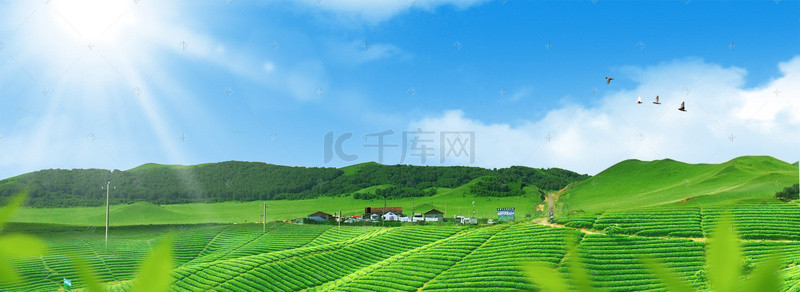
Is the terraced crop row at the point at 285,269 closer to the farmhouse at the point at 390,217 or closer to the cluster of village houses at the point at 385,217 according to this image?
the cluster of village houses at the point at 385,217

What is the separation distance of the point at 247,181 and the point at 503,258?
104562mm

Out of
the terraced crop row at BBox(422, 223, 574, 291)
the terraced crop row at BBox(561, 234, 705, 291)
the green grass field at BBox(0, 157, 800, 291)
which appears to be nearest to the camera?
the terraced crop row at BBox(561, 234, 705, 291)

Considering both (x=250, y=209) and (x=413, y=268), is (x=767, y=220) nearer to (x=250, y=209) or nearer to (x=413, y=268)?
(x=413, y=268)

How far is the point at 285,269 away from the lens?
33.8 meters

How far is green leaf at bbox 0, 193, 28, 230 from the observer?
0.61 metres

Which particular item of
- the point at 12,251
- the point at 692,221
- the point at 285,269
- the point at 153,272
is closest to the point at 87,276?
the point at 153,272

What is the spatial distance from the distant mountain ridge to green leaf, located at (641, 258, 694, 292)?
105 meters

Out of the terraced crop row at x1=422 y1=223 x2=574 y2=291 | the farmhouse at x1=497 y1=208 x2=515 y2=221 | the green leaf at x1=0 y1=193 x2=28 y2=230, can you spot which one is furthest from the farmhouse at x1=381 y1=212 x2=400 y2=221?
the green leaf at x1=0 y1=193 x2=28 y2=230

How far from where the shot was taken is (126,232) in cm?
6550

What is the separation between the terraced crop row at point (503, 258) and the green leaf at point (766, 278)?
2478 cm

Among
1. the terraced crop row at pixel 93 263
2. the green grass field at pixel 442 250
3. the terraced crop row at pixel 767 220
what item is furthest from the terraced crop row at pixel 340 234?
the terraced crop row at pixel 767 220

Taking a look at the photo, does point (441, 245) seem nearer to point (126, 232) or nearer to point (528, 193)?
point (126, 232)

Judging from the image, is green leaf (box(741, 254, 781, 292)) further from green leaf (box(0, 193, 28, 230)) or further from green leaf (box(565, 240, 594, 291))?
green leaf (box(0, 193, 28, 230))

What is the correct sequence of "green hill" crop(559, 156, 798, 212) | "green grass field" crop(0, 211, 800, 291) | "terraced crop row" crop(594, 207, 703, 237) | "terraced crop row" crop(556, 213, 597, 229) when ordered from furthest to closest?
"green hill" crop(559, 156, 798, 212) → "terraced crop row" crop(556, 213, 597, 229) → "terraced crop row" crop(594, 207, 703, 237) → "green grass field" crop(0, 211, 800, 291)
